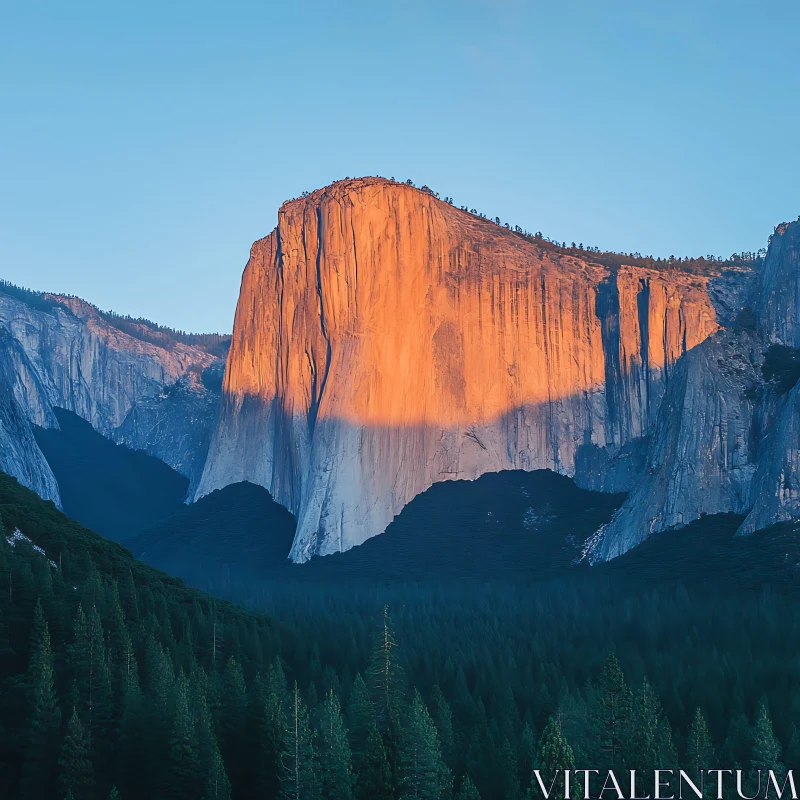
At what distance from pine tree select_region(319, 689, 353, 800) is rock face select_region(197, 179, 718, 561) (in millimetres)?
94075

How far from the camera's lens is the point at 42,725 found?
54656 millimetres

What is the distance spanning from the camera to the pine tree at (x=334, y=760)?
174 ft

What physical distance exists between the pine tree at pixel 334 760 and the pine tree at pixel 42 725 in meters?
11.5

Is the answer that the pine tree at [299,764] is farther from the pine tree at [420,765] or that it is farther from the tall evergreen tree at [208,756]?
the pine tree at [420,765]

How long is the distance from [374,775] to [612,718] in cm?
1168

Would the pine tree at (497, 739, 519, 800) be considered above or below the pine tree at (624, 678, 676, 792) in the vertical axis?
below

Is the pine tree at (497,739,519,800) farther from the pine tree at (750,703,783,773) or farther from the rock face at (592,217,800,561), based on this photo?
the rock face at (592,217,800,561)

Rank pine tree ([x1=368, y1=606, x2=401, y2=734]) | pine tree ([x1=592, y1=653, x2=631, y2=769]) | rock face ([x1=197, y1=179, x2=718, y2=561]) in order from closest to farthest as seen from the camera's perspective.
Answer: pine tree ([x1=592, y1=653, x2=631, y2=769]), pine tree ([x1=368, y1=606, x2=401, y2=734]), rock face ([x1=197, y1=179, x2=718, y2=561])

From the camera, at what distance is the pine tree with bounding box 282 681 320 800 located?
52219mm

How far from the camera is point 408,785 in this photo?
52.8 meters

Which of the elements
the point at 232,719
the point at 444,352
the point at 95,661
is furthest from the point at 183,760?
the point at 444,352

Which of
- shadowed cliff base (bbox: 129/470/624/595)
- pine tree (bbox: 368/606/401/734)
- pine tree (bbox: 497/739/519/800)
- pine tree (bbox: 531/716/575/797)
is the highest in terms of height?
shadowed cliff base (bbox: 129/470/624/595)

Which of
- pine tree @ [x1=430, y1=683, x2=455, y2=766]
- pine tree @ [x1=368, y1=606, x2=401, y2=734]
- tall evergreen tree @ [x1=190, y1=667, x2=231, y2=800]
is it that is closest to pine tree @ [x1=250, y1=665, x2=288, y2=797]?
tall evergreen tree @ [x1=190, y1=667, x2=231, y2=800]

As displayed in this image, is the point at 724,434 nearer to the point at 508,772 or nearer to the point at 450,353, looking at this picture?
the point at 450,353
